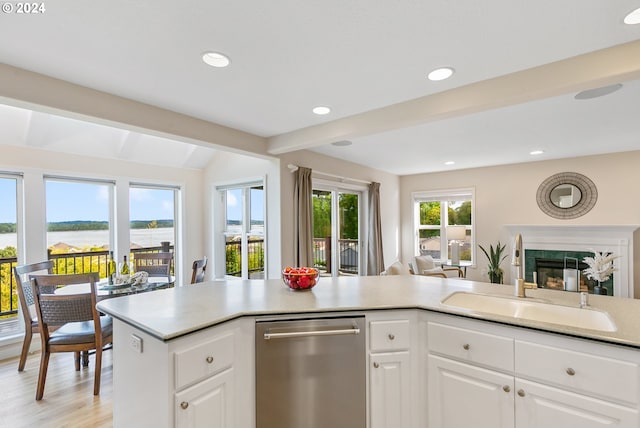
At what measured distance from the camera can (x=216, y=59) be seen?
1.95 meters

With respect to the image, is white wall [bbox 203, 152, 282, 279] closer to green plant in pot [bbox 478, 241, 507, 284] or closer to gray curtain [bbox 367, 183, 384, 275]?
Result: gray curtain [bbox 367, 183, 384, 275]

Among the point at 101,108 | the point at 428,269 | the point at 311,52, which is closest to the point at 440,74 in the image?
the point at 311,52

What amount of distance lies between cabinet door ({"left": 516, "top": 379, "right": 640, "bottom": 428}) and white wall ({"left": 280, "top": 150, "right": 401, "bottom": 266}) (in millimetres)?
2861

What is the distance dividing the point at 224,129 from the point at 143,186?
6.97ft

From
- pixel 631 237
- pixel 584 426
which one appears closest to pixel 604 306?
pixel 584 426

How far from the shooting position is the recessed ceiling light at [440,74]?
210 cm

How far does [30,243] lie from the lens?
347 centimetres

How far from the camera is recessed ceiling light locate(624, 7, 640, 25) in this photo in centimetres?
153

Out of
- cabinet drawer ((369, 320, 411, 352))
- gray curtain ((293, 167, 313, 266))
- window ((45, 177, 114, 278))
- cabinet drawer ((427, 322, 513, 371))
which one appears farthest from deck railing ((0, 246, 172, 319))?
cabinet drawer ((427, 322, 513, 371))

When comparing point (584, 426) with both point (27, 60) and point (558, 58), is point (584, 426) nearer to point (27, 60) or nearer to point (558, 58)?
point (558, 58)

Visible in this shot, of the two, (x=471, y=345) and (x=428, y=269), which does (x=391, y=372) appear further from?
(x=428, y=269)

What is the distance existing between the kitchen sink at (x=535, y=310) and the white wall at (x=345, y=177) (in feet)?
7.72

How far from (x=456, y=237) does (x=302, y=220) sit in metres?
3.34

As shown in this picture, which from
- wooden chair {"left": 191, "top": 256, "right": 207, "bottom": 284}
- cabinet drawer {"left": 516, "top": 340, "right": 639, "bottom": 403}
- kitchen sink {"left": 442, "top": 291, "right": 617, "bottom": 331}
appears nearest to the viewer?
cabinet drawer {"left": 516, "top": 340, "right": 639, "bottom": 403}
